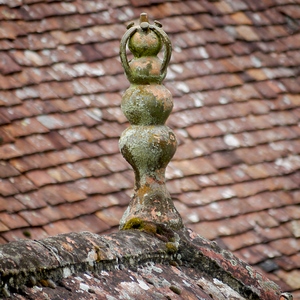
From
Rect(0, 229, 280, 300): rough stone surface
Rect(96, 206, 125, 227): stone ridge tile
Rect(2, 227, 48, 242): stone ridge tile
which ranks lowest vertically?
Rect(96, 206, 125, 227): stone ridge tile

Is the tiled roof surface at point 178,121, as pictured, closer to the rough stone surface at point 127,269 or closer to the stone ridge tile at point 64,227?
the stone ridge tile at point 64,227

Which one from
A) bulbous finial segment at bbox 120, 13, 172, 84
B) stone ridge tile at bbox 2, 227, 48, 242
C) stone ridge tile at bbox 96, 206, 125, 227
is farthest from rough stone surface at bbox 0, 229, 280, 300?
stone ridge tile at bbox 96, 206, 125, 227

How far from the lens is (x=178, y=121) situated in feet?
22.5

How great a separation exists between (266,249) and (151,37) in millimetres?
3067

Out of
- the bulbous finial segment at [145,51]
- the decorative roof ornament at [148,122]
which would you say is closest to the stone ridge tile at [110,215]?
the decorative roof ornament at [148,122]

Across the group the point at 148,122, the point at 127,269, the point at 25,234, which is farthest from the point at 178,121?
the point at 127,269

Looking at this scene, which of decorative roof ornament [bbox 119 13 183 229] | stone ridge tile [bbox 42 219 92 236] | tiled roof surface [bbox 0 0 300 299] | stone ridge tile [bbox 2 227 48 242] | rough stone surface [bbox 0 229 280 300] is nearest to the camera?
rough stone surface [bbox 0 229 280 300]

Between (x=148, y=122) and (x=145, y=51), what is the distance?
0.31 metres

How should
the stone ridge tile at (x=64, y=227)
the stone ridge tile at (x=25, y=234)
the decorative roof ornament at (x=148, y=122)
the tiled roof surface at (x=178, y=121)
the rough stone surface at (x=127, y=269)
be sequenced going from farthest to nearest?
the tiled roof surface at (x=178, y=121) < the stone ridge tile at (x=64, y=227) < the stone ridge tile at (x=25, y=234) < the decorative roof ornament at (x=148, y=122) < the rough stone surface at (x=127, y=269)

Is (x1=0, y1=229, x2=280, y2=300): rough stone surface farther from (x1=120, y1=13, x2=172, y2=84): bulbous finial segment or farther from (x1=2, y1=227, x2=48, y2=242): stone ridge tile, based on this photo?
(x1=2, y1=227, x2=48, y2=242): stone ridge tile

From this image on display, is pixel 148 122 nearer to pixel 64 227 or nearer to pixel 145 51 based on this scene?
pixel 145 51

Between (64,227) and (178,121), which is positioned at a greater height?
(178,121)

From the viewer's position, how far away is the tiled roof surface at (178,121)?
Answer: 19.7ft

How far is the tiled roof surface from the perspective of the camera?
19.7 ft
